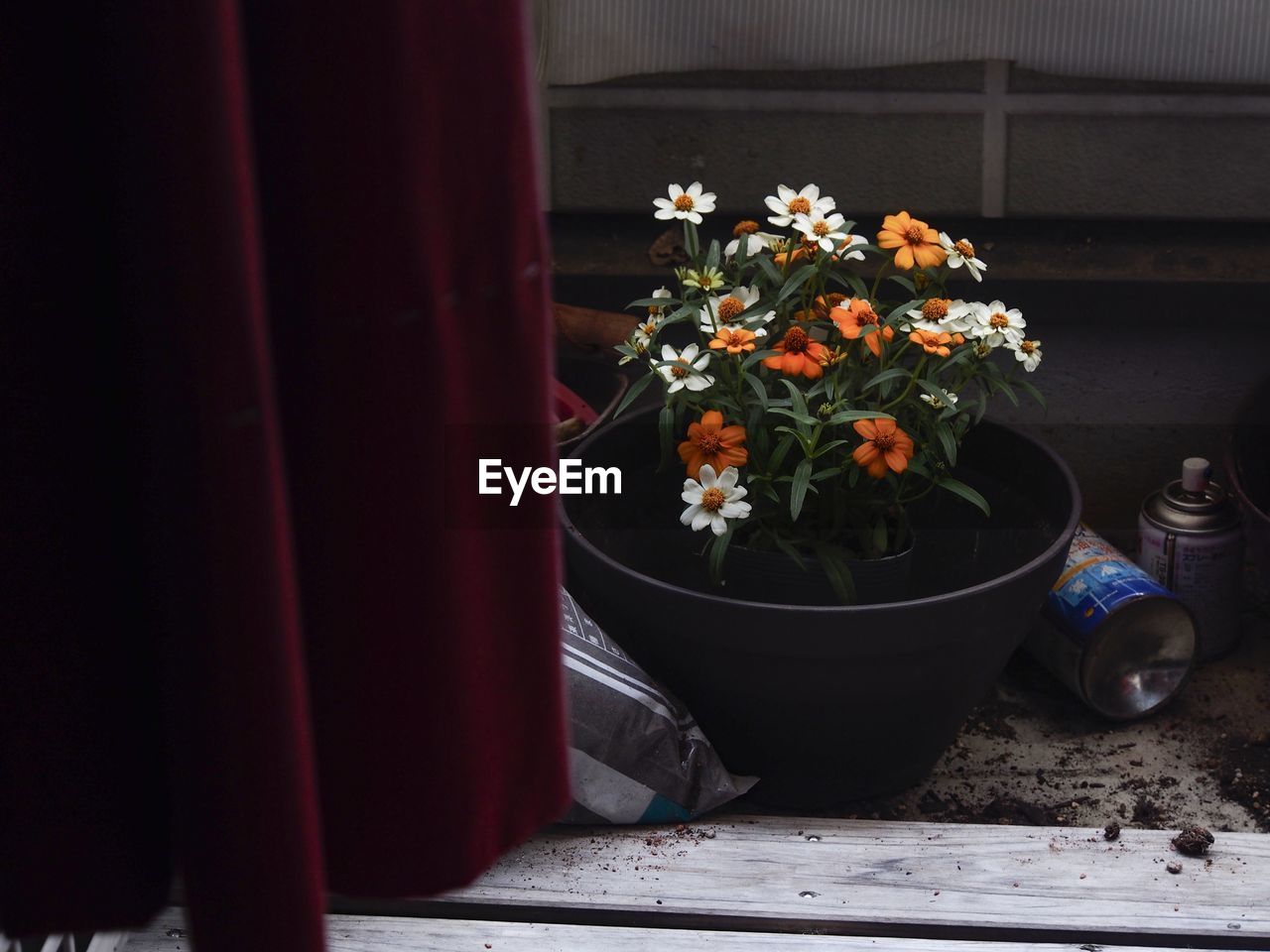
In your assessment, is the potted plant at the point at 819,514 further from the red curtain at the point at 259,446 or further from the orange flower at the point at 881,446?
the red curtain at the point at 259,446

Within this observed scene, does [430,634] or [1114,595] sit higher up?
[430,634]

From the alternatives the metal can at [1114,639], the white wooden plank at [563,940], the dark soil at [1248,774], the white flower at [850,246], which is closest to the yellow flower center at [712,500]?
the white flower at [850,246]

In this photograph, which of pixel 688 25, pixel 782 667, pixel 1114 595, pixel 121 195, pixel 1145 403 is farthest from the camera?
pixel 1145 403

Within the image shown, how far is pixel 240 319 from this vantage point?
15.5 inches

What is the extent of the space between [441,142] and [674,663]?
1.09 meters

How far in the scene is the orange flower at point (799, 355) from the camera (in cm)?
140

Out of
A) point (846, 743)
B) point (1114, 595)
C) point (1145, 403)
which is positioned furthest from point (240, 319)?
point (1145, 403)

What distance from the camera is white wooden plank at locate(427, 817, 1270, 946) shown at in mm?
1251

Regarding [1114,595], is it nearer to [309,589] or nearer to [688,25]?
[688,25]

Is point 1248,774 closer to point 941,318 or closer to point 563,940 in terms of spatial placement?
point 941,318

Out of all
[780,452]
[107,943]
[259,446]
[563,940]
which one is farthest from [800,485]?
[259,446]

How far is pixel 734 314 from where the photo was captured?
58.3 inches

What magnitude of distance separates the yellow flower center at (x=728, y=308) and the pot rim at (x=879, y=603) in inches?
8.6

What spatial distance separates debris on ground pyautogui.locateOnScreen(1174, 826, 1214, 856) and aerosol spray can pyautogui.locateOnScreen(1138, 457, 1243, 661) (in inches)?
21.6
